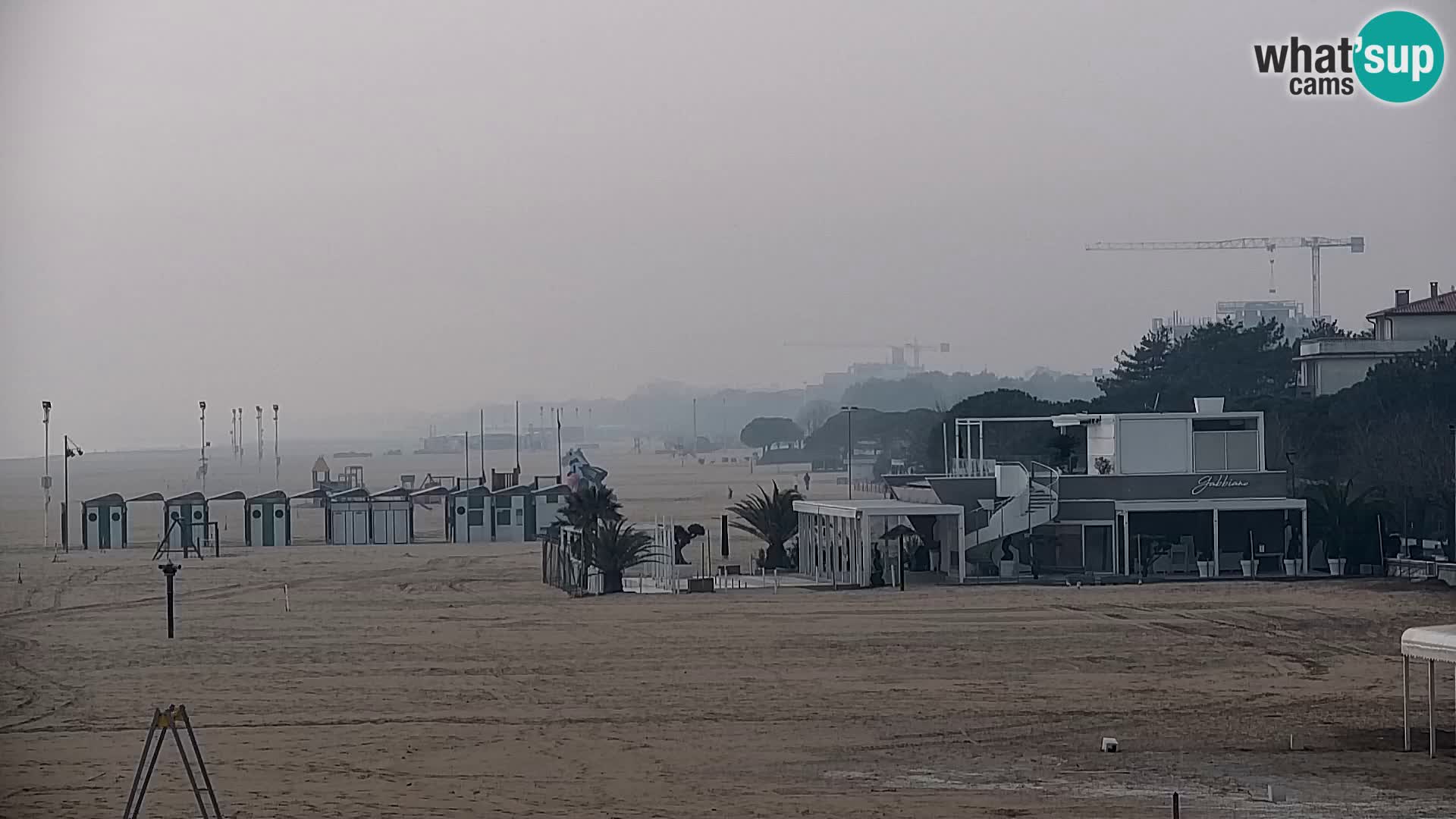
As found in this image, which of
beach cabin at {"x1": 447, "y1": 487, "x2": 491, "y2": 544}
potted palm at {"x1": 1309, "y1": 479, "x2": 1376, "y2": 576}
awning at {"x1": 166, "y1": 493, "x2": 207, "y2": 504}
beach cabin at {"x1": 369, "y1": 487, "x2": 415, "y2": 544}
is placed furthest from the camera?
beach cabin at {"x1": 447, "y1": 487, "x2": 491, "y2": 544}

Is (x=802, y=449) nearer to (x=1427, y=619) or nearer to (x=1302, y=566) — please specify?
(x=1302, y=566)

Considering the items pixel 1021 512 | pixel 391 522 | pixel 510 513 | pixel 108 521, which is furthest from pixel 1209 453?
pixel 108 521

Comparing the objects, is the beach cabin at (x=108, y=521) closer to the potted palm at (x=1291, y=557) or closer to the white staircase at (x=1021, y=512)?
the white staircase at (x=1021, y=512)

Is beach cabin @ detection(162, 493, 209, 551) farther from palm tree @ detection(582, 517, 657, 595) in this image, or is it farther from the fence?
palm tree @ detection(582, 517, 657, 595)

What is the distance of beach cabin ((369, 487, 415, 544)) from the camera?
31.2 metres

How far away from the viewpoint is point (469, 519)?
31.6m

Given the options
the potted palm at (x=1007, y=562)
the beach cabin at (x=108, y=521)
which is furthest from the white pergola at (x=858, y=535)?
the beach cabin at (x=108, y=521)

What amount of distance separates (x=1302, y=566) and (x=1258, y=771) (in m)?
12.4

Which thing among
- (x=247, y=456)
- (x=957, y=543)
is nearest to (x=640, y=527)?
(x=957, y=543)

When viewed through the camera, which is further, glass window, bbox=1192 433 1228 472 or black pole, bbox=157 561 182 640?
glass window, bbox=1192 433 1228 472

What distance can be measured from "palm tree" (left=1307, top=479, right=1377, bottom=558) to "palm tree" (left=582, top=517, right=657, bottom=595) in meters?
8.28

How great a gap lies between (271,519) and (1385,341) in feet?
67.9

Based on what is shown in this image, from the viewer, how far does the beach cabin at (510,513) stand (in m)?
31.6

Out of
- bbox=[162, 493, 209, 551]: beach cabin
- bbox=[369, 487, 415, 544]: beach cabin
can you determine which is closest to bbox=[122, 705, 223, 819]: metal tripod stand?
bbox=[162, 493, 209, 551]: beach cabin
